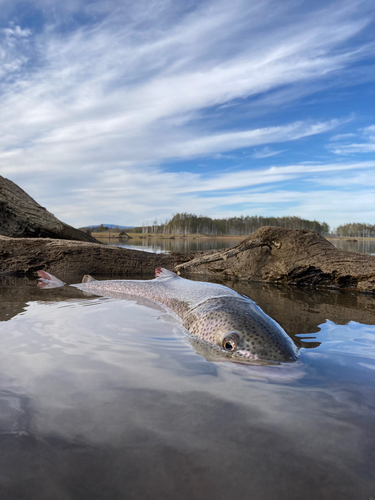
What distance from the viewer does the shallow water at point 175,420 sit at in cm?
154

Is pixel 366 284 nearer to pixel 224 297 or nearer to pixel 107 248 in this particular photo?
pixel 224 297

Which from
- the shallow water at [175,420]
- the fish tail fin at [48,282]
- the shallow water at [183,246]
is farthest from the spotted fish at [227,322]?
the shallow water at [183,246]

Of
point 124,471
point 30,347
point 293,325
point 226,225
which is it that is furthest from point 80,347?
point 226,225

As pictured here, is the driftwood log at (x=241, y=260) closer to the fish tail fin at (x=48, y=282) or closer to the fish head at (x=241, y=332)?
the fish tail fin at (x=48, y=282)

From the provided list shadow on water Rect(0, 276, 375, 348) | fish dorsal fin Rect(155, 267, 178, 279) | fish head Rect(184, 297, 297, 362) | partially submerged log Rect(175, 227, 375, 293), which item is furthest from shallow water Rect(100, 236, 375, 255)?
fish head Rect(184, 297, 297, 362)

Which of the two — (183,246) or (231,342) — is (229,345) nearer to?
(231,342)

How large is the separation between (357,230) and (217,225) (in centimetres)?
5533

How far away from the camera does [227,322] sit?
3500 mm

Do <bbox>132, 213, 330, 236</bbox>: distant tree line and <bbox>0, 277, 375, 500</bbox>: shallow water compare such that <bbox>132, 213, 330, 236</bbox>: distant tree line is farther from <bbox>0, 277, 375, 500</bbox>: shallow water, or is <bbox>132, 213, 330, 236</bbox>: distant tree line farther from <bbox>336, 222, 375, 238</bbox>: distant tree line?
<bbox>0, 277, 375, 500</bbox>: shallow water

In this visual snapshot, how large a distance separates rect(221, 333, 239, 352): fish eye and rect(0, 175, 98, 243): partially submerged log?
11426mm

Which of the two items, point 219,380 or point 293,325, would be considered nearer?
point 219,380

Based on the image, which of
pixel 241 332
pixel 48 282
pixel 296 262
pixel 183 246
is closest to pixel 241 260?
pixel 296 262

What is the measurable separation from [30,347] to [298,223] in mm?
110441

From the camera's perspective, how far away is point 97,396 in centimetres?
230
